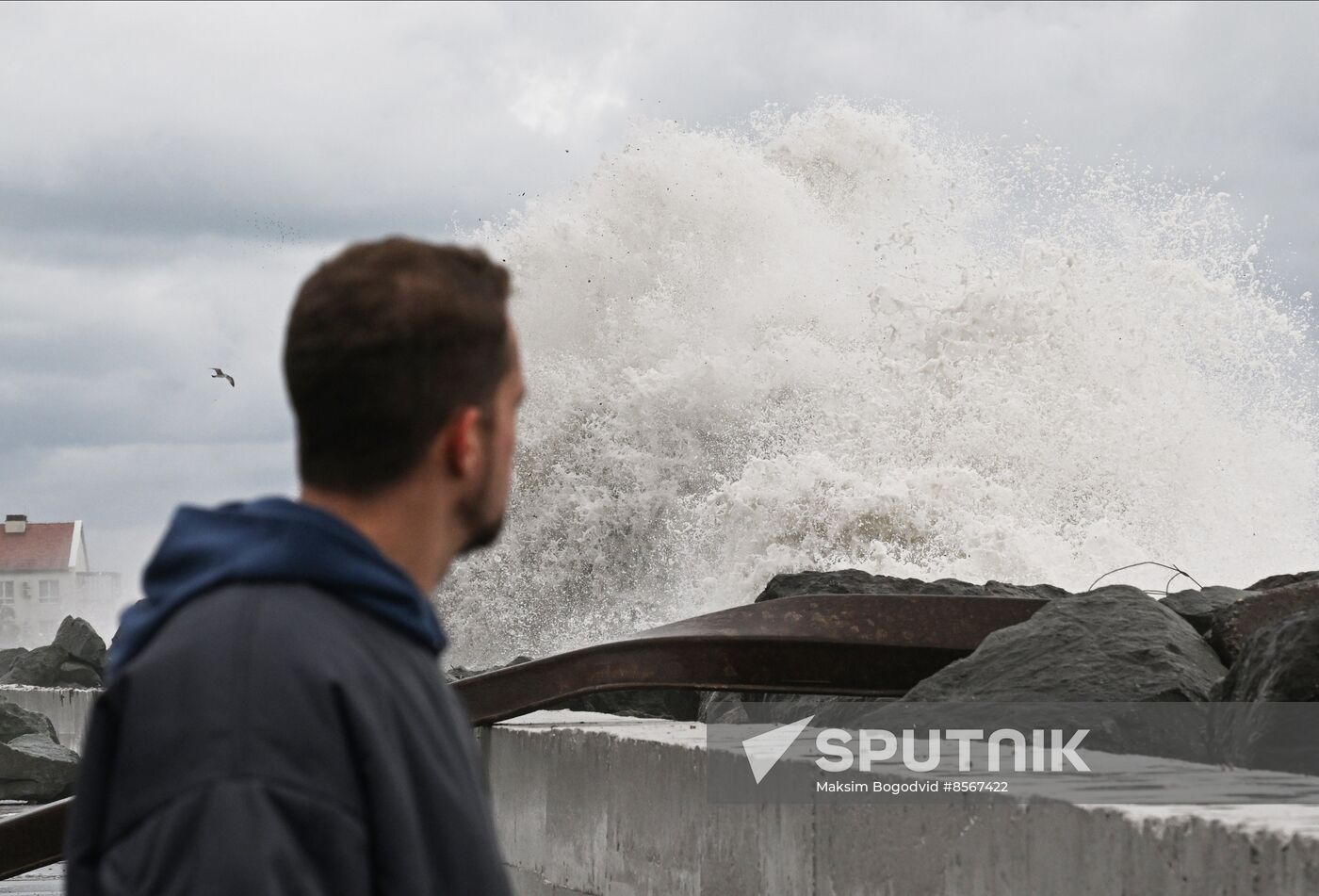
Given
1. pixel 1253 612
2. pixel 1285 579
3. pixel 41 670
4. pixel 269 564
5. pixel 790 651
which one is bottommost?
pixel 269 564

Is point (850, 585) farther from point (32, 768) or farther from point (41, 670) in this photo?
point (41, 670)

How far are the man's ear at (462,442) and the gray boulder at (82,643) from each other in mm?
12905

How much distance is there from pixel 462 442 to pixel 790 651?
337cm

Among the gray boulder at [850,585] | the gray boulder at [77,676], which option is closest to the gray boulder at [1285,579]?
the gray boulder at [850,585]

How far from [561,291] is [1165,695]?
744 inches

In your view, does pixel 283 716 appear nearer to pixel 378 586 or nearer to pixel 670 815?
pixel 378 586

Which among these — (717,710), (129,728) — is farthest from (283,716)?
(717,710)

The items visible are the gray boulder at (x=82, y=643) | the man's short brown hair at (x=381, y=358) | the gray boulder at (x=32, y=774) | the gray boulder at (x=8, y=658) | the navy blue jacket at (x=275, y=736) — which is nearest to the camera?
the navy blue jacket at (x=275, y=736)

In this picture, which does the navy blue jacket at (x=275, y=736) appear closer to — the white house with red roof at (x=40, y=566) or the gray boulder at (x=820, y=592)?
the gray boulder at (x=820, y=592)

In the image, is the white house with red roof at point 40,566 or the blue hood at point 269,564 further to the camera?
the white house with red roof at point 40,566

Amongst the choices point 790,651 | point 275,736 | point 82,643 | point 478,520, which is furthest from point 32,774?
point 275,736

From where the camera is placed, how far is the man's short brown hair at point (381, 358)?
42.6 inches

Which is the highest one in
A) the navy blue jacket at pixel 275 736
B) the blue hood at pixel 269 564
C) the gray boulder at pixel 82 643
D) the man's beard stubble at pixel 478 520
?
the gray boulder at pixel 82 643

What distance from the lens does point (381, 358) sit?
1.08 metres
